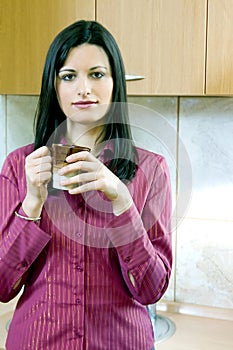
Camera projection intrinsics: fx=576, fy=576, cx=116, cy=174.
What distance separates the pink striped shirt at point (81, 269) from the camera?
3.55ft

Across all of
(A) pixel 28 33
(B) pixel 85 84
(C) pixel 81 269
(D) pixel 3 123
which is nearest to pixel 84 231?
(C) pixel 81 269

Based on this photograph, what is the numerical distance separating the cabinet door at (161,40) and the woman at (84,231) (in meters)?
0.36

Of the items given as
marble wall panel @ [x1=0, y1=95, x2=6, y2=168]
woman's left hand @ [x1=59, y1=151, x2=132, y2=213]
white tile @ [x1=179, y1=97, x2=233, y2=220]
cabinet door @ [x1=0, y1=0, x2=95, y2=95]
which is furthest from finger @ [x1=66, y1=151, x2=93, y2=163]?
marble wall panel @ [x1=0, y1=95, x2=6, y2=168]

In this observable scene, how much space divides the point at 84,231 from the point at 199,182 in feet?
2.62

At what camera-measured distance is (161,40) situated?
1471 mm

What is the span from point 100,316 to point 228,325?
0.78 meters

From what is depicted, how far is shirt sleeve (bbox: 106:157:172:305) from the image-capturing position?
1.05 meters

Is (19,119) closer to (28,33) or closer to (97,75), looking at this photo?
(28,33)

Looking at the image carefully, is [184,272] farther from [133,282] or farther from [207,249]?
[133,282]

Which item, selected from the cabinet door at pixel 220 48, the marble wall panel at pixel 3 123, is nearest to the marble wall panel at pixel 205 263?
the cabinet door at pixel 220 48

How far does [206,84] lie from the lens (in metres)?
1.44

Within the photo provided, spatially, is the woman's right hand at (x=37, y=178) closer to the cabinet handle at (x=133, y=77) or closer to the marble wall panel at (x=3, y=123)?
the cabinet handle at (x=133, y=77)

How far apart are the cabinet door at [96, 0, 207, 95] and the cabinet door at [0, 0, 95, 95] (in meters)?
0.11

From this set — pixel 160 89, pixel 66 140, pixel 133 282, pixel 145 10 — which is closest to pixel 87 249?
pixel 133 282
